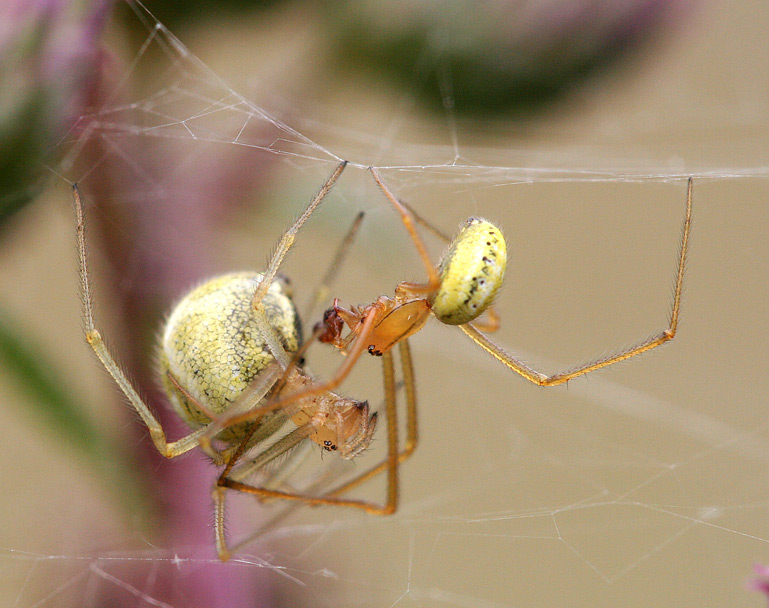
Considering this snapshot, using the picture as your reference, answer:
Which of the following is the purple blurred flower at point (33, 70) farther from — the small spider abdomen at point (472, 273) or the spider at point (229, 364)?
the small spider abdomen at point (472, 273)

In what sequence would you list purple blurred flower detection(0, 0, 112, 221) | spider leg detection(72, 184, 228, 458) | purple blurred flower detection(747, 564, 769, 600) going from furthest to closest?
1. spider leg detection(72, 184, 228, 458)
2. purple blurred flower detection(0, 0, 112, 221)
3. purple blurred flower detection(747, 564, 769, 600)

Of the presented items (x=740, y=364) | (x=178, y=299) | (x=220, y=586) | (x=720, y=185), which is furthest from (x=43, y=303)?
(x=740, y=364)

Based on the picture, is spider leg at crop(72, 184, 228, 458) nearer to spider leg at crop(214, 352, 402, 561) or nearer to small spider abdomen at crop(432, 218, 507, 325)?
spider leg at crop(214, 352, 402, 561)

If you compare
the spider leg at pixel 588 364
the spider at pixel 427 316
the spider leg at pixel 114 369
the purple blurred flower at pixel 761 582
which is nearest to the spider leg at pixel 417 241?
the spider at pixel 427 316

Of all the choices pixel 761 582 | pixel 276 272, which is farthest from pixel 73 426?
pixel 761 582

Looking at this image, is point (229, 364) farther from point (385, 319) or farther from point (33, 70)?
point (33, 70)

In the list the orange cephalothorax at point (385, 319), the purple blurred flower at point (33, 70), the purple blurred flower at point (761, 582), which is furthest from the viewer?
the orange cephalothorax at point (385, 319)

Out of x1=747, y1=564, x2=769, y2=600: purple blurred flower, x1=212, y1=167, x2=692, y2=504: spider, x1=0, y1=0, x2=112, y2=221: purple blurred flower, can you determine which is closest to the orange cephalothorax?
x1=212, y1=167, x2=692, y2=504: spider
